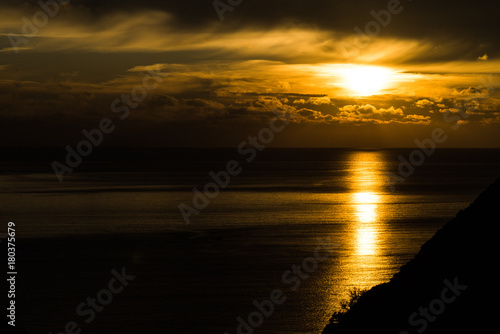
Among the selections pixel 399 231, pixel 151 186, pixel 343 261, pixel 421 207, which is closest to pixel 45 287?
pixel 343 261

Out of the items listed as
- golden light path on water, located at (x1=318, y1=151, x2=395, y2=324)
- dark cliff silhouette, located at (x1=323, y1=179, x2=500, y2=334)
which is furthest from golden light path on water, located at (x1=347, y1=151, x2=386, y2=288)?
dark cliff silhouette, located at (x1=323, y1=179, x2=500, y2=334)

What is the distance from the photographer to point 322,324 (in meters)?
33.8

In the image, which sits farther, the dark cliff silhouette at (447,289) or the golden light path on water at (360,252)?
the golden light path on water at (360,252)

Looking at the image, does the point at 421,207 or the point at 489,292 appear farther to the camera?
the point at 421,207

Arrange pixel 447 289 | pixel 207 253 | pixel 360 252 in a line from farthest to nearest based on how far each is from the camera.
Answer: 1. pixel 360 252
2. pixel 207 253
3. pixel 447 289

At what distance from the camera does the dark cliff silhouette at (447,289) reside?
51.5ft

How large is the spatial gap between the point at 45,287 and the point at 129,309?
7.54 metres

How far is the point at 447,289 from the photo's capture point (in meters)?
17.0

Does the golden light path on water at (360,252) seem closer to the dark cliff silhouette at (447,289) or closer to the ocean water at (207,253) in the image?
the ocean water at (207,253)

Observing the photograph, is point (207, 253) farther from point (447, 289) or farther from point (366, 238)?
point (447, 289)

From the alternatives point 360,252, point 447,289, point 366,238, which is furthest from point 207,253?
point 447,289

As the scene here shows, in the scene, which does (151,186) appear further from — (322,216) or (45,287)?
(45,287)

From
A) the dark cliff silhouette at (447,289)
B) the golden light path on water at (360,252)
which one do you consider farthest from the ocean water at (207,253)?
the dark cliff silhouette at (447,289)

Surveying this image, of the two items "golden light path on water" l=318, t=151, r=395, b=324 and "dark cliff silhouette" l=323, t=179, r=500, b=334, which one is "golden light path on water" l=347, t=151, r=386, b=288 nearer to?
"golden light path on water" l=318, t=151, r=395, b=324
